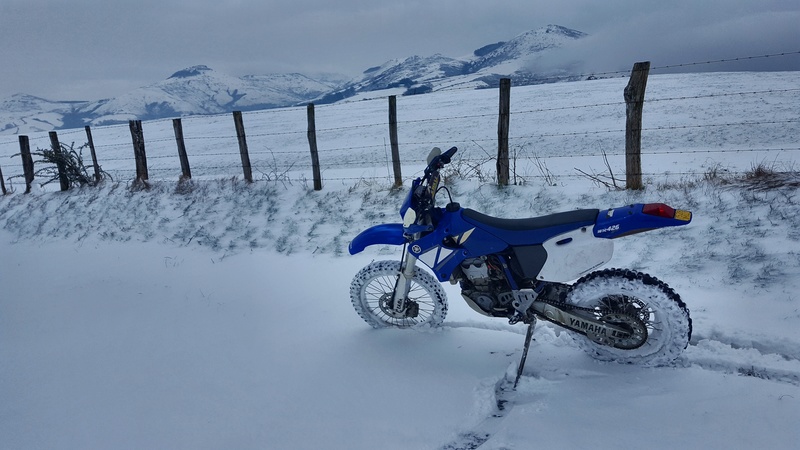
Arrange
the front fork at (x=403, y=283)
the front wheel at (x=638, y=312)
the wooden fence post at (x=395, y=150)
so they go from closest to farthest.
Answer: the front wheel at (x=638, y=312) → the front fork at (x=403, y=283) → the wooden fence post at (x=395, y=150)

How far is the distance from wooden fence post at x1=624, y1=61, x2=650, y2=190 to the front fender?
3.98 m

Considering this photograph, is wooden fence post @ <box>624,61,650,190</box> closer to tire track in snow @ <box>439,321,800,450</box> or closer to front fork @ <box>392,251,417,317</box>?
tire track in snow @ <box>439,321,800,450</box>

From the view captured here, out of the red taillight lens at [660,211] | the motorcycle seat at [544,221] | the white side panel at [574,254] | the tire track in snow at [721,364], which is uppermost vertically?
the red taillight lens at [660,211]

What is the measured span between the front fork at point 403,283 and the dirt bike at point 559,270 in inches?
0.6

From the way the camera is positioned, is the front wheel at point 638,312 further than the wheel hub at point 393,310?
No

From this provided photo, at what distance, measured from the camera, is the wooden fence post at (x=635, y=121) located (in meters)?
5.81

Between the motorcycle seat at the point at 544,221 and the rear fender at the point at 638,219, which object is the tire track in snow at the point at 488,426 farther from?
the rear fender at the point at 638,219

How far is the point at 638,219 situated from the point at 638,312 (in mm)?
605

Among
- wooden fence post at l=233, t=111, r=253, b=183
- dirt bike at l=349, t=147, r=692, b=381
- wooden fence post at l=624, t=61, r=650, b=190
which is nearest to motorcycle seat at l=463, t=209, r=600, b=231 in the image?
dirt bike at l=349, t=147, r=692, b=381

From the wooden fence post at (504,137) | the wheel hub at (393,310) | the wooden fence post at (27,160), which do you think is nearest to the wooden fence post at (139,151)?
the wooden fence post at (27,160)

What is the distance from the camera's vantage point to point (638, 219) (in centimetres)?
248

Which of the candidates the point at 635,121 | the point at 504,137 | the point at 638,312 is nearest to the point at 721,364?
the point at 638,312

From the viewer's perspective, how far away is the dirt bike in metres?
2.57

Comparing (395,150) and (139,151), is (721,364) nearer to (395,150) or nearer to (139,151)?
(395,150)
